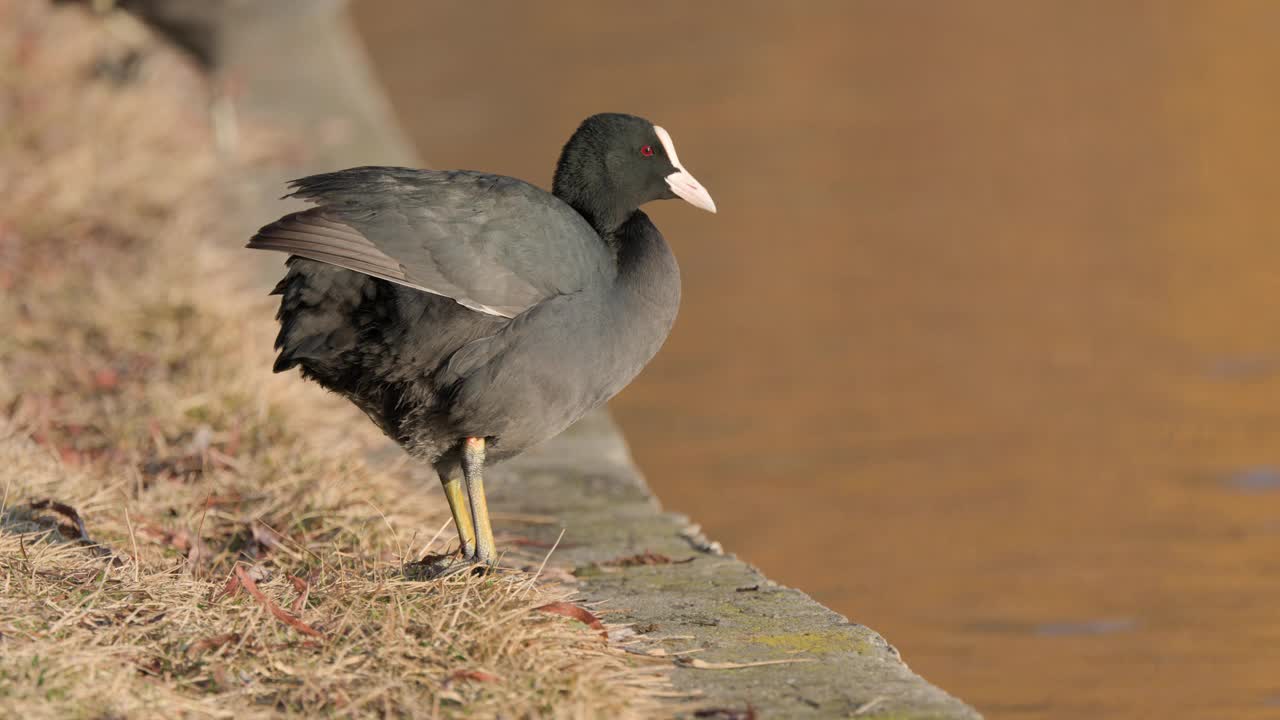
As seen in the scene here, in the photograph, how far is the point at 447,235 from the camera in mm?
4223

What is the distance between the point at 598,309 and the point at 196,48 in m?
6.33

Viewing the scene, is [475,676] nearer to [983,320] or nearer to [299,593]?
[299,593]

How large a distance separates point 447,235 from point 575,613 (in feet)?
3.12

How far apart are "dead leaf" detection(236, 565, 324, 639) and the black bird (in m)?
0.57

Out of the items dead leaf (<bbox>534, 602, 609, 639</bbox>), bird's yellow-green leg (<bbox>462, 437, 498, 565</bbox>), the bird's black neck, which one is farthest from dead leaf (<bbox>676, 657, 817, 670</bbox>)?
the bird's black neck

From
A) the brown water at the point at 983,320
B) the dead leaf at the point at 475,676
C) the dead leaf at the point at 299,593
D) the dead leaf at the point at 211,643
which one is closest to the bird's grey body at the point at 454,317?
the dead leaf at the point at 299,593

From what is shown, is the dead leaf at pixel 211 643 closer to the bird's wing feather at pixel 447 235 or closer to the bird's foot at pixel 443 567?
the bird's foot at pixel 443 567

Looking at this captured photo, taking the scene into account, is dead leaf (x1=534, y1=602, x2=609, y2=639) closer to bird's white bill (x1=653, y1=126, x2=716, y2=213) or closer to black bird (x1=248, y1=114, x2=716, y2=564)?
black bird (x1=248, y1=114, x2=716, y2=564)

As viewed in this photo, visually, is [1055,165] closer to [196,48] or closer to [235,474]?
[196,48]

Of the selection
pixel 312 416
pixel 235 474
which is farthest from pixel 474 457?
pixel 312 416

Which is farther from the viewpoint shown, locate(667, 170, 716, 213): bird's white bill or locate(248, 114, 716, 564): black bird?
locate(667, 170, 716, 213): bird's white bill

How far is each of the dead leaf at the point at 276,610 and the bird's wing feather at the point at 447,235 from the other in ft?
→ 2.42

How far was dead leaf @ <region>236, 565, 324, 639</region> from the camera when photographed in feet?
12.0

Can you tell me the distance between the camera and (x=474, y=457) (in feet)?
14.6
